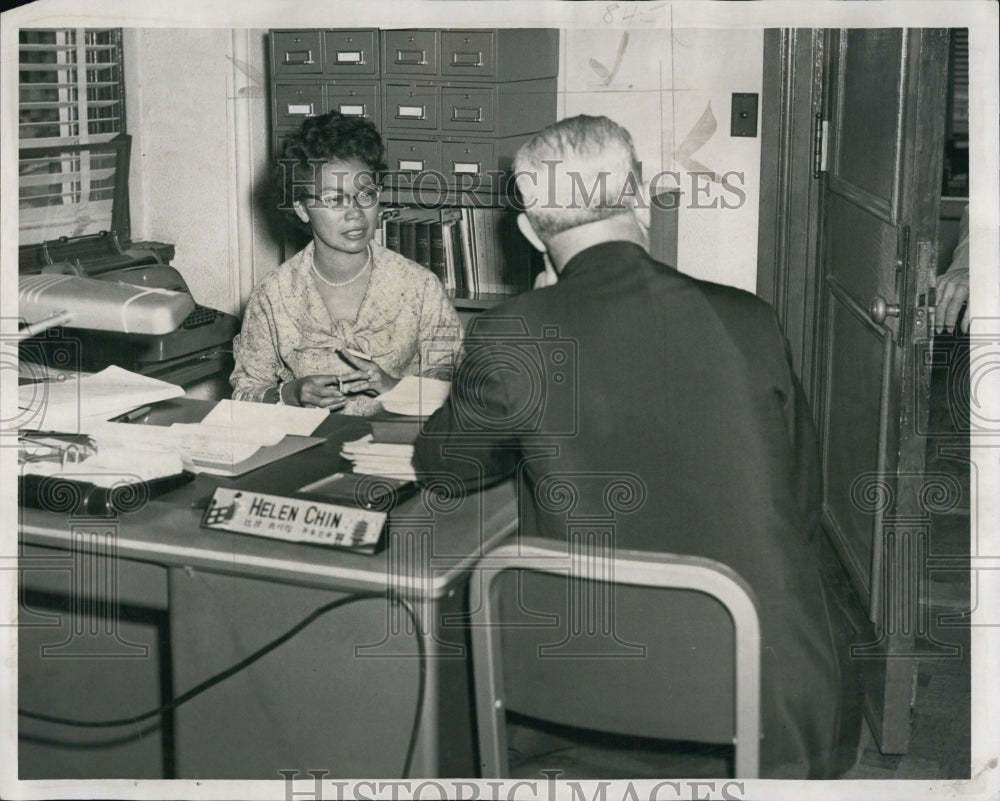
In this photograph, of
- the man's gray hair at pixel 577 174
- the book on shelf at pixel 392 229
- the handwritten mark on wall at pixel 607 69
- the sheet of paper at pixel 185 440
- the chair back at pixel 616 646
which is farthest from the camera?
the book on shelf at pixel 392 229

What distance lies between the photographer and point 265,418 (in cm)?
177

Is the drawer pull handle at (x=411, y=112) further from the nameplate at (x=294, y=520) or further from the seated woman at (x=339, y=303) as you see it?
the nameplate at (x=294, y=520)

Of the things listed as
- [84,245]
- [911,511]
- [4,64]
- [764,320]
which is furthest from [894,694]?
[4,64]

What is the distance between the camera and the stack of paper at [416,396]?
1784mm

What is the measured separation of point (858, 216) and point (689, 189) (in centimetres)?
49

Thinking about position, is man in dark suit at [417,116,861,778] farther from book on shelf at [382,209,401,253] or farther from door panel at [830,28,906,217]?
book on shelf at [382,209,401,253]

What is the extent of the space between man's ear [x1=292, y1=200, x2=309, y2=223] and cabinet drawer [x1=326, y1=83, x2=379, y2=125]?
213 mm

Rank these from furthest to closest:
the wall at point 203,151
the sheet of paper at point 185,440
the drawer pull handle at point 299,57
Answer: the drawer pull handle at point 299,57
the wall at point 203,151
the sheet of paper at point 185,440

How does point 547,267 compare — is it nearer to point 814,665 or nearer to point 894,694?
point 814,665

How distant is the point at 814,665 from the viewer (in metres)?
1.47

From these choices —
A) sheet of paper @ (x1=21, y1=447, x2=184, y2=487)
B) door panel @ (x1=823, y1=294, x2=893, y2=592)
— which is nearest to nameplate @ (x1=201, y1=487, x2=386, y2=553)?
sheet of paper @ (x1=21, y1=447, x2=184, y2=487)

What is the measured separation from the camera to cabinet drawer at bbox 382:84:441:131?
6.75 ft

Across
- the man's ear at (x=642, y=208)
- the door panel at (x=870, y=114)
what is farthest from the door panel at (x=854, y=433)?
the man's ear at (x=642, y=208)

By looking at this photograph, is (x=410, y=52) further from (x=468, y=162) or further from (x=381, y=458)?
(x=381, y=458)
